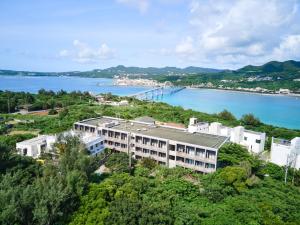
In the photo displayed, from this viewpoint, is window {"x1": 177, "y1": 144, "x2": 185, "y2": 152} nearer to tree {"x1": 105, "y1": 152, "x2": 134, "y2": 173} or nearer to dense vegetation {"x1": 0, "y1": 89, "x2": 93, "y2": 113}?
tree {"x1": 105, "y1": 152, "x2": 134, "y2": 173}

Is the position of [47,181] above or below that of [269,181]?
above

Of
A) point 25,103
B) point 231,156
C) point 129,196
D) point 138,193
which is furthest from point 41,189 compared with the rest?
point 25,103

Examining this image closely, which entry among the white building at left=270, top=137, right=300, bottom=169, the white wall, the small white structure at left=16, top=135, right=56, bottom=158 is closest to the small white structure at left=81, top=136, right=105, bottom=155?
the small white structure at left=16, top=135, right=56, bottom=158

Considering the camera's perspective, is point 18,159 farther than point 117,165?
No

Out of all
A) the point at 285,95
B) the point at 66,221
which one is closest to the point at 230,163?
the point at 66,221

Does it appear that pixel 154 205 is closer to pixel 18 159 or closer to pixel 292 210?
pixel 292 210

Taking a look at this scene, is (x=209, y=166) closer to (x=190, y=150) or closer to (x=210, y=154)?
(x=210, y=154)

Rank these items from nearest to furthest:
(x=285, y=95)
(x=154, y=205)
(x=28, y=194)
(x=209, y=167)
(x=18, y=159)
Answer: (x=28, y=194) < (x=154, y=205) < (x=18, y=159) < (x=209, y=167) < (x=285, y=95)
